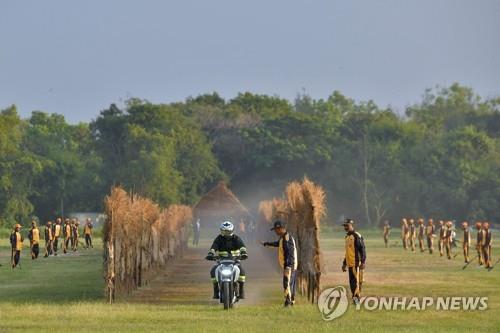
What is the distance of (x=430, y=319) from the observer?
2233 centimetres

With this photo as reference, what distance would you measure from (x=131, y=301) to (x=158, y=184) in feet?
263

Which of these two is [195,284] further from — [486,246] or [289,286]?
[486,246]

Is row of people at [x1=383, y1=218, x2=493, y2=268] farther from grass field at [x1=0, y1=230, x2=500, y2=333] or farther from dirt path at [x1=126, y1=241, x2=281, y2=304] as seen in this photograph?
dirt path at [x1=126, y1=241, x2=281, y2=304]

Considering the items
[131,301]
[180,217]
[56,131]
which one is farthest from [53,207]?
[131,301]

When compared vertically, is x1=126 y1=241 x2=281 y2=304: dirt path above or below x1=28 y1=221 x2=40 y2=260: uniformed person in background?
below

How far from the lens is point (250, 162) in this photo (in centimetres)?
12038

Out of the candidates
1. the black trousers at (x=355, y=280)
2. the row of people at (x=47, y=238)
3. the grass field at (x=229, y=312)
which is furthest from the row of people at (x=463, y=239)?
the black trousers at (x=355, y=280)

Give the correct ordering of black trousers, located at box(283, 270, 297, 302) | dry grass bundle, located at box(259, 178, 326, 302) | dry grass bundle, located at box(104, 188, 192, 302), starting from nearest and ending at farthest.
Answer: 1. black trousers, located at box(283, 270, 297, 302)
2. dry grass bundle, located at box(259, 178, 326, 302)
3. dry grass bundle, located at box(104, 188, 192, 302)

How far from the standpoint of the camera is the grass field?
68.8 ft

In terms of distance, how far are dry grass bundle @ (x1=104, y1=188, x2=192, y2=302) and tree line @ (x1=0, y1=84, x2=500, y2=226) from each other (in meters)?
65.7

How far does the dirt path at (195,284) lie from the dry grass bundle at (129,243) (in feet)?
1.49

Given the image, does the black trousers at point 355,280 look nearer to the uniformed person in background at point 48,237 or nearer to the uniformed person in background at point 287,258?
the uniformed person in background at point 287,258

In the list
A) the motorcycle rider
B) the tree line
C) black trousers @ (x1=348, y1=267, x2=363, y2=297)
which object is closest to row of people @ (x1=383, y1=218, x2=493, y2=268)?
black trousers @ (x1=348, y1=267, x2=363, y2=297)

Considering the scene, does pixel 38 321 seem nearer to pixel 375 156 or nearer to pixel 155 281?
pixel 155 281
